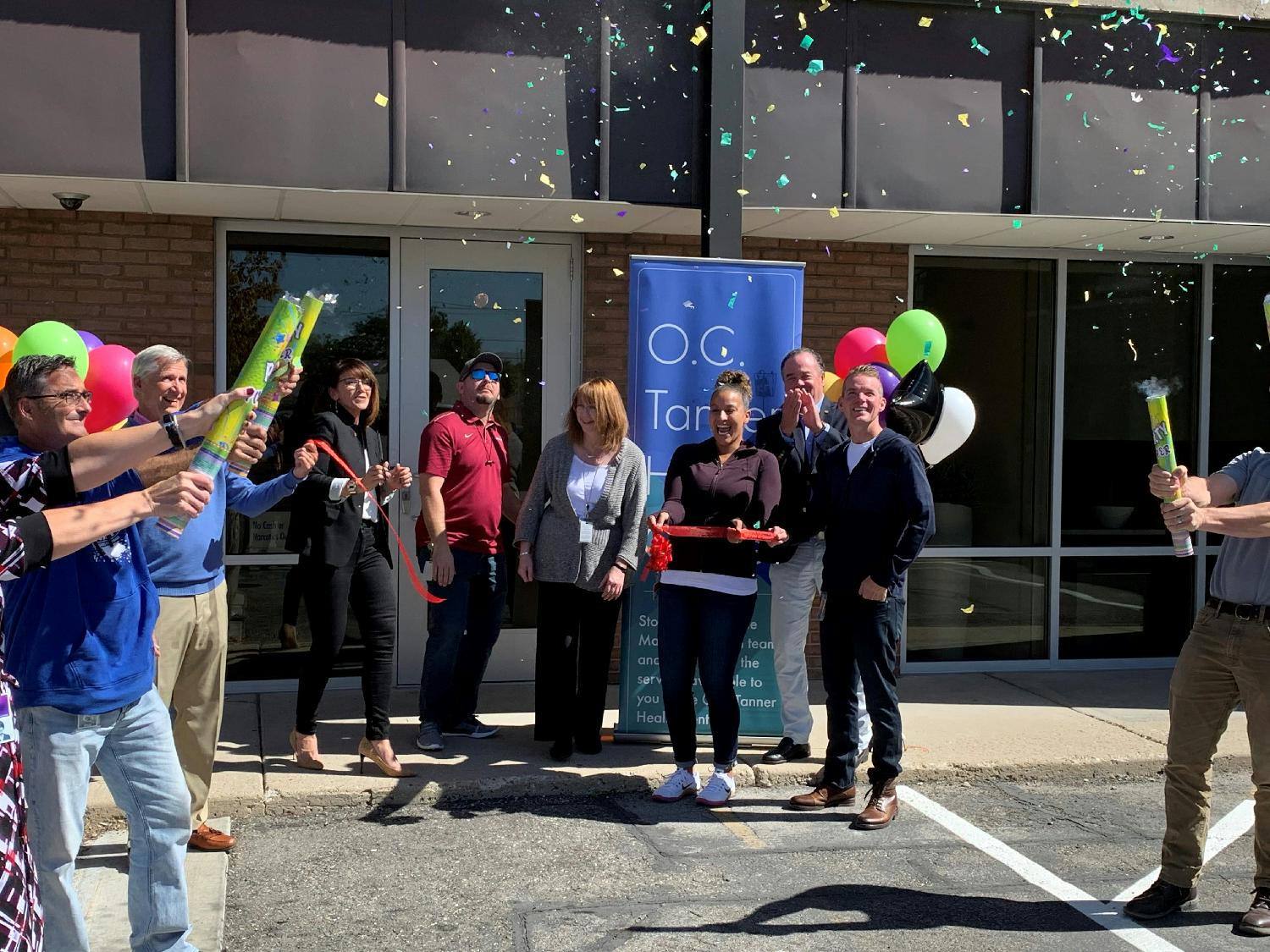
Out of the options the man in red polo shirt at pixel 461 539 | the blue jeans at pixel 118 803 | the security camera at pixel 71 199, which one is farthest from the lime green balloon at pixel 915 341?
the security camera at pixel 71 199

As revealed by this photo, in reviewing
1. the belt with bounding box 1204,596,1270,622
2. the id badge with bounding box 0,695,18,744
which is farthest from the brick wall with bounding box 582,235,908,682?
the id badge with bounding box 0,695,18,744

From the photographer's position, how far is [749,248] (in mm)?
8211

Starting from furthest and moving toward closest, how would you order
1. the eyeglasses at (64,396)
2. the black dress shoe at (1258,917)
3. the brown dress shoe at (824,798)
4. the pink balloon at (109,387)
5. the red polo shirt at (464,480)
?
the red polo shirt at (464,480) → the brown dress shoe at (824,798) → the pink balloon at (109,387) → the black dress shoe at (1258,917) → the eyeglasses at (64,396)

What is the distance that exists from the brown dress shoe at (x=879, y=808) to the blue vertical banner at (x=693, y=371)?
106 cm

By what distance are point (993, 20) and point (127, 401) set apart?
5147mm

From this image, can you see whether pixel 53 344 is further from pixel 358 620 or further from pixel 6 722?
pixel 6 722

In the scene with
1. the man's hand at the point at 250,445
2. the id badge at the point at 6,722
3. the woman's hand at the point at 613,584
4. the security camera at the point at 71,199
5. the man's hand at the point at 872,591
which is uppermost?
the security camera at the point at 71,199

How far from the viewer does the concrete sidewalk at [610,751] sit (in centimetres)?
582

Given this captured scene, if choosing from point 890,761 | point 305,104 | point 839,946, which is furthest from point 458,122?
point 839,946

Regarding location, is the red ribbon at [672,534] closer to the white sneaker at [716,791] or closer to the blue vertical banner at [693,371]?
the blue vertical banner at [693,371]

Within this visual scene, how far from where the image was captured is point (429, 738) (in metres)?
6.40

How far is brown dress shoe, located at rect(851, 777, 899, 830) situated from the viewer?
5504mm

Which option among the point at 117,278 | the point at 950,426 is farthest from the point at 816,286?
the point at 117,278

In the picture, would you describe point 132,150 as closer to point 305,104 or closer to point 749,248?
point 305,104
